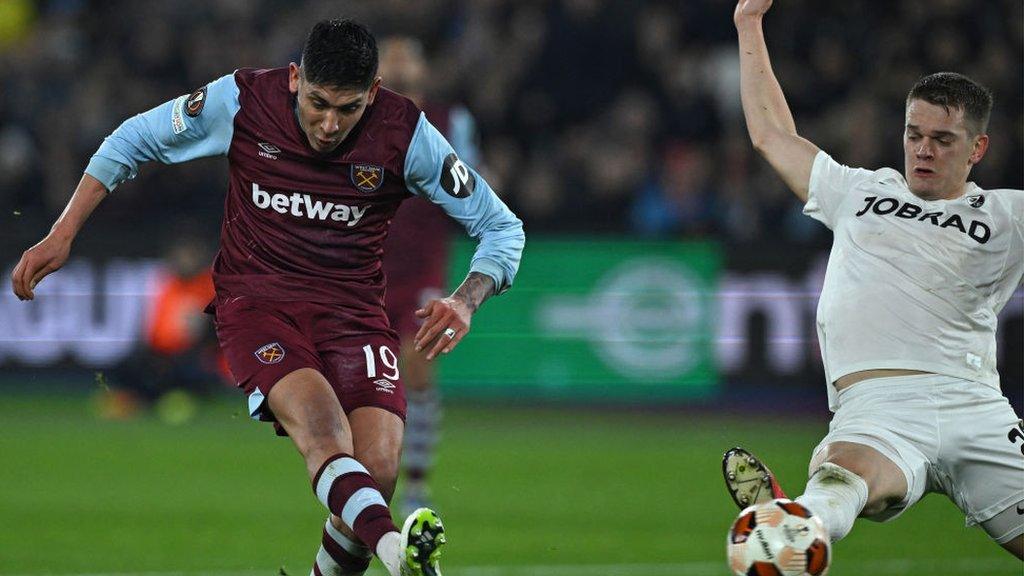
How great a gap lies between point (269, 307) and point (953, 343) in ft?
8.15

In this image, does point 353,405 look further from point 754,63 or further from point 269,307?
point 754,63

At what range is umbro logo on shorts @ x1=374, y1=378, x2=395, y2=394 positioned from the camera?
603cm

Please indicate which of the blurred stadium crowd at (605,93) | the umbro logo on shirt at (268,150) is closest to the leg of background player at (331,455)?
the umbro logo on shirt at (268,150)

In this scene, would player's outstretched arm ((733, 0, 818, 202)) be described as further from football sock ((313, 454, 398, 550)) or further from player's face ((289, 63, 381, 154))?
football sock ((313, 454, 398, 550))

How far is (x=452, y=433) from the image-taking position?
13.7 metres

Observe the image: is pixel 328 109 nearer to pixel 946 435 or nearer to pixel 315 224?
pixel 315 224

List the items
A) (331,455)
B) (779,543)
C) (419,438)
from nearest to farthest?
(779,543)
(331,455)
(419,438)

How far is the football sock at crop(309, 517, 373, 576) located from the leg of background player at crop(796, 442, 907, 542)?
1690 mm

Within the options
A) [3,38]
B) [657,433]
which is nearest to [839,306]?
[657,433]

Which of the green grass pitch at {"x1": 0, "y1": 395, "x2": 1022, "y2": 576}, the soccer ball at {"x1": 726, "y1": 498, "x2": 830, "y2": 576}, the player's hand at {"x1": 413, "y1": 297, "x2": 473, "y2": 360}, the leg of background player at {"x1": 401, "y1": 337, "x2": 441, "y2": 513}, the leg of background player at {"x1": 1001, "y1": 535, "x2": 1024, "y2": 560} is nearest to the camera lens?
the soccer ball at {"x1": 726, "y1": 498, "x2": 830, "y2": 576}

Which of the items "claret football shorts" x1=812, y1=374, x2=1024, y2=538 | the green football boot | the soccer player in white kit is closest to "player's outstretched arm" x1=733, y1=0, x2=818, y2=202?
the soccer player in white kit

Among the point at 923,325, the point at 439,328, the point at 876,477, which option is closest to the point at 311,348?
the point at 439,328

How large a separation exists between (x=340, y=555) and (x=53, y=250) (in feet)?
5.03

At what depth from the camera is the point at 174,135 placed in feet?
19.6
